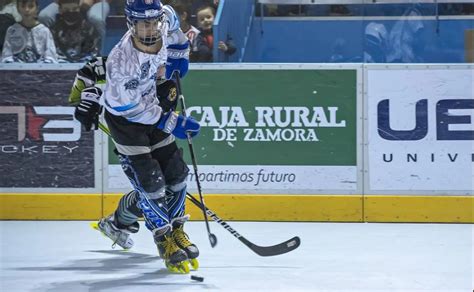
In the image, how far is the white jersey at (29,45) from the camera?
21.9ft

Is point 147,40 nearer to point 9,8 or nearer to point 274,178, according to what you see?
point 274,178

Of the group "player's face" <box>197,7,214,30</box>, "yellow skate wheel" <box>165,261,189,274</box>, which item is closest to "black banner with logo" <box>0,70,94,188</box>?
"player's face" <box>197,7,214,30</box>

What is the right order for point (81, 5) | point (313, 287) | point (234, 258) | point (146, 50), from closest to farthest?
1. point (313, 287)
2. point (146, 50)
3. point (234, 258)
4. point (81, 5)

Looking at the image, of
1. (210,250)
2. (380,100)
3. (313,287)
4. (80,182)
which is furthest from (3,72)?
(313,287)

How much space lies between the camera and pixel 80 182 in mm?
6484

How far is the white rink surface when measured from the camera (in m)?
4.38

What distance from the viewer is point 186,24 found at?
668cm

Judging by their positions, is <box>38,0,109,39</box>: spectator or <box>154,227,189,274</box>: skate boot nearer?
<box>154,227,189,274</box>: skate boot

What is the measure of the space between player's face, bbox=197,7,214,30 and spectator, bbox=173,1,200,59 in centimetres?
6

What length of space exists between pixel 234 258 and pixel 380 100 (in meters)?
1.87

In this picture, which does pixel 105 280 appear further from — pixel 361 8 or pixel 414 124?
pixel 361 8

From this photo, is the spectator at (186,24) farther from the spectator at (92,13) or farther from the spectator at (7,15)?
the spectator at (7,15)

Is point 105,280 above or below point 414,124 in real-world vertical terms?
below

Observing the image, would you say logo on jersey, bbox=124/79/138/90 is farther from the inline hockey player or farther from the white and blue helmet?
the white and blue helmet
